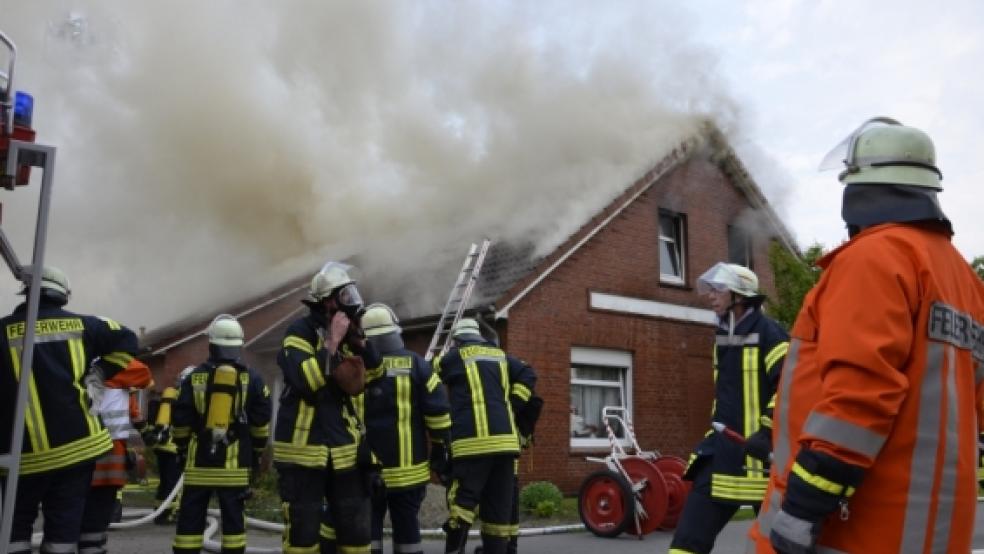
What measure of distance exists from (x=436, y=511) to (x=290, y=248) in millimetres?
8012

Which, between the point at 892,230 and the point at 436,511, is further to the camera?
the point at 436,511

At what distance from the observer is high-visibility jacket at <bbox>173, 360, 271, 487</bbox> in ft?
18.4

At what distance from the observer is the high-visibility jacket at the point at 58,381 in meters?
4.14

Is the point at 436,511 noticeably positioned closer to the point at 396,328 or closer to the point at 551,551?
the point at 551,551

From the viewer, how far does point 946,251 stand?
2.41m

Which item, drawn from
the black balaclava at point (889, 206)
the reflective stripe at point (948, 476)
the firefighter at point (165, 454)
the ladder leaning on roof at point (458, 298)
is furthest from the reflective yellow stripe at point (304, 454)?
the ladder leaning on roof at point (458, 298)

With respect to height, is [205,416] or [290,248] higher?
[290,248]

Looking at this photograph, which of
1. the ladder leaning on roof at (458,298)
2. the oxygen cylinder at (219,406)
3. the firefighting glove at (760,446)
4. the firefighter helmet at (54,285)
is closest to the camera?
the firefighting glove at (760,446)

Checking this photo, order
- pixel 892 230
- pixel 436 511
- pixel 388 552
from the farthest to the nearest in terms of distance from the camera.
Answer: pixel 436 511
pixel 388 552
pixel 892 230

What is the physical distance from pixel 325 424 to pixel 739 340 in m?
A: 2.22

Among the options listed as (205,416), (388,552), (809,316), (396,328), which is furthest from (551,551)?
(809,316)

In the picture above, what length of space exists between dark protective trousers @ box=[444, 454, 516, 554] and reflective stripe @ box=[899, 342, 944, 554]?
14.0 ft

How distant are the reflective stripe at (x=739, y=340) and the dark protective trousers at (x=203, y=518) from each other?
10.5 feet

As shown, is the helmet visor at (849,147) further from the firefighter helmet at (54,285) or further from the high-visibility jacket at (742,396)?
the firefighter helmet at (54,285)
